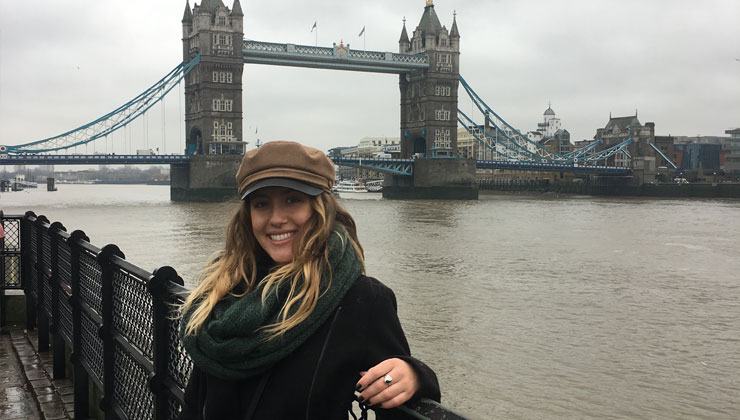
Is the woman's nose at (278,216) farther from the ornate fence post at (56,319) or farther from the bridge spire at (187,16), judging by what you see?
the bridge spire at (187,16)

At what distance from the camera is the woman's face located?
167 centimetres

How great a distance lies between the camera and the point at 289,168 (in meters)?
1.60

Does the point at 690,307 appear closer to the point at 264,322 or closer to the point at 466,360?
the point at 466,360

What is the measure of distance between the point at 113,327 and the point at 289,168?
1.74 meters

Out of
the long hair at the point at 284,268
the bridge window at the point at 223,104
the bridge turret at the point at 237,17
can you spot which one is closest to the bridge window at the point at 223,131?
the bridge window at the point at 223,104

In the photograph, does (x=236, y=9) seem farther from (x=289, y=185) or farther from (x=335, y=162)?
(x=289, y=185)

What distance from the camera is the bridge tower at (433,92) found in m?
54.0

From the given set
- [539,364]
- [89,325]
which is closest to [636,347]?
[539,364]

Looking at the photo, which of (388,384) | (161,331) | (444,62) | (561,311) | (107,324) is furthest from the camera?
(444,62)

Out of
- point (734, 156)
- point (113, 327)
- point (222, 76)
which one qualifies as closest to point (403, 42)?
point (222, 76)

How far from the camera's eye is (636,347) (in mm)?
8109

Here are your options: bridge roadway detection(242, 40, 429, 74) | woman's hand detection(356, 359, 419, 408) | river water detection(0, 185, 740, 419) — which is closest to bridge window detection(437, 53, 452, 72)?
bridge roadway detection(242, 40, 429, 74)

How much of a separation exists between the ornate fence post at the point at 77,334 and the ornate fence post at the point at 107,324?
1.71 ft

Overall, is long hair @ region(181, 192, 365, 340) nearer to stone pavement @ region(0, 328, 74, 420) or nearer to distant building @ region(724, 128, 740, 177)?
stone pavement @ region(0, 328, 74, 420)
